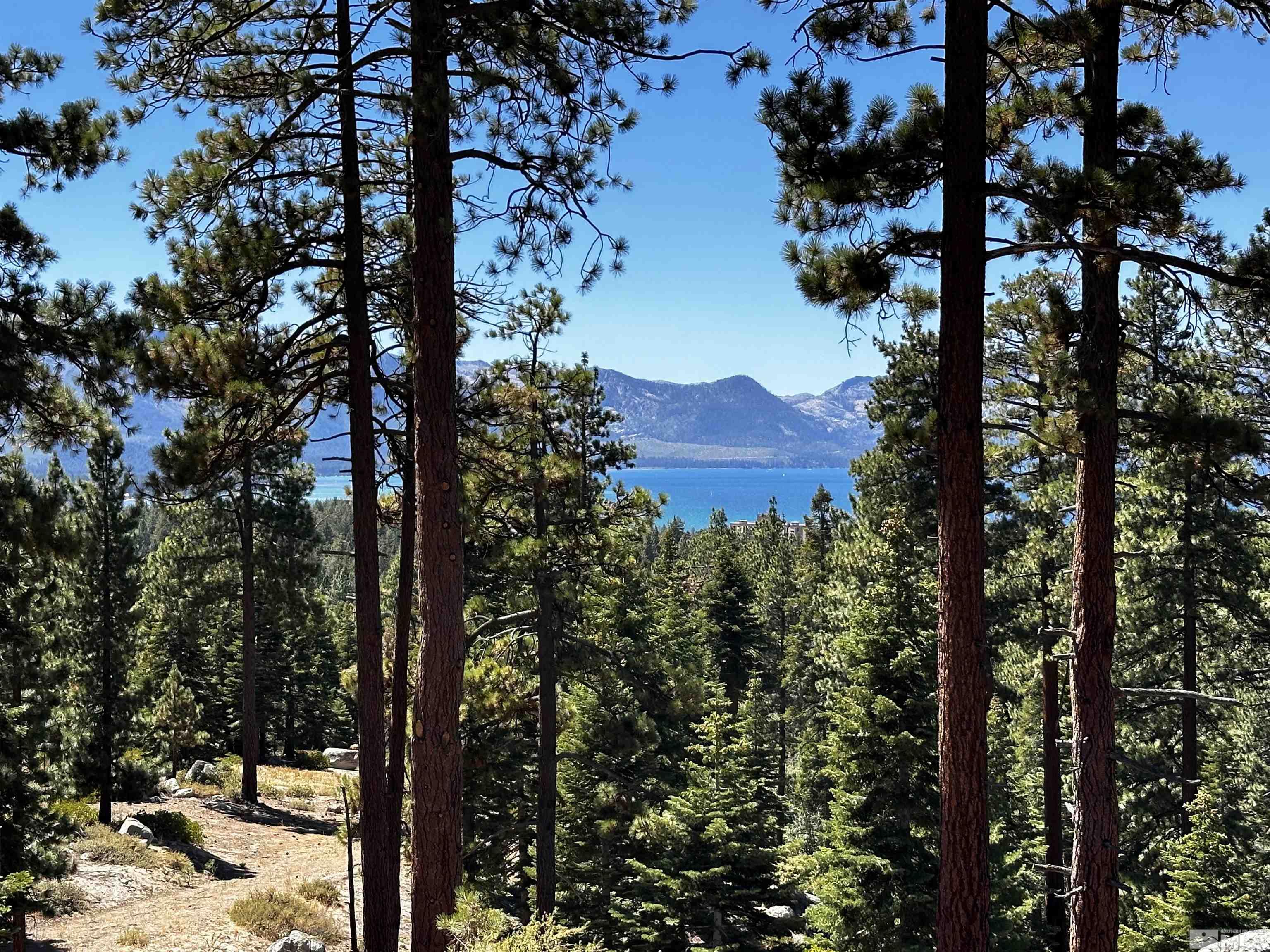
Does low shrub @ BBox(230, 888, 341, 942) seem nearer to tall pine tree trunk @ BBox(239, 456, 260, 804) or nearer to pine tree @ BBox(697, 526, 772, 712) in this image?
tall pine tree trunk @ BBox(239, 456, 260, 804)

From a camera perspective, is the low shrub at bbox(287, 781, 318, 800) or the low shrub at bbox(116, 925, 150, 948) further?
the low shrub at bbox(287, 781, 318, 800)

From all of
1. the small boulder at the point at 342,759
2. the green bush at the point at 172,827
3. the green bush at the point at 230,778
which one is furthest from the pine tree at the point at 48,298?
the small boulder at the point at 342,759

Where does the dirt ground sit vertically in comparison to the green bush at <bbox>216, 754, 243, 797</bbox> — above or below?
above

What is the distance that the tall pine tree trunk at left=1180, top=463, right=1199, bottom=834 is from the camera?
14820mm

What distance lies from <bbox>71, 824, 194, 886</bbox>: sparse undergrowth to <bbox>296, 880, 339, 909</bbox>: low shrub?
7.59 ft

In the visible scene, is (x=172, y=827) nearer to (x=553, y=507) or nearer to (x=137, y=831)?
(x=137, y=831)

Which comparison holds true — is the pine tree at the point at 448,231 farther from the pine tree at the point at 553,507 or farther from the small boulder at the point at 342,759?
the small boulder at the point at 342,759

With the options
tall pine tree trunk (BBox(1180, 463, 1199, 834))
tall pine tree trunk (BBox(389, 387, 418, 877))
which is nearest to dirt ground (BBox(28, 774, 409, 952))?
tall pine tree trunk (BBox(389, 387, 418, 877))

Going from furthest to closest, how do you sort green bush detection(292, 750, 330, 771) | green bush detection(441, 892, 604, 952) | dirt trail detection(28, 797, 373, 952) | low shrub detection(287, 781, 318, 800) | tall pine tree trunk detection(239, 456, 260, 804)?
1. green bush detection(292, 750, 330, 771)
2. low shrub detection(287, 781, 318, 800)
3. tall pine tree trunk detection(239, 456, 260, 804)
4. dirt trail detection(28, 797, 373, 952)
5. green bush detection(441, 892, 604, 952)

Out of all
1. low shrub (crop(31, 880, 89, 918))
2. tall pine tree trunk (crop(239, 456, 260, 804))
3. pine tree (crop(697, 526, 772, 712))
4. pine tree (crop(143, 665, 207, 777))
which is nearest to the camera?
low shrub (crop(31, 880, 89, 918))

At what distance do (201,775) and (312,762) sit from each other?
1013cm

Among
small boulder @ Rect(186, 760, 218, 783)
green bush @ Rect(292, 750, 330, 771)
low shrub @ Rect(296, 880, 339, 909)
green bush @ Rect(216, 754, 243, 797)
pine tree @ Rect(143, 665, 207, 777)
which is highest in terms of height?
low shrub @ Rect(296, 880, 339, 909)

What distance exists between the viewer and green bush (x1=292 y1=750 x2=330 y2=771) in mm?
35562

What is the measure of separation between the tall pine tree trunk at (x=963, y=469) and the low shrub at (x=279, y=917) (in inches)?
426
